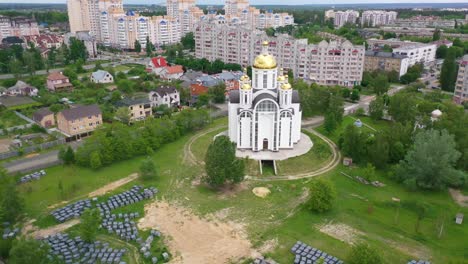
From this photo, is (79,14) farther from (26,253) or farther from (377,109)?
(26,253)

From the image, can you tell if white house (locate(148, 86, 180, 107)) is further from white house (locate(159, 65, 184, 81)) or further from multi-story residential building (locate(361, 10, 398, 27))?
multi-story residential building (locate(361, 10, 398, 27))

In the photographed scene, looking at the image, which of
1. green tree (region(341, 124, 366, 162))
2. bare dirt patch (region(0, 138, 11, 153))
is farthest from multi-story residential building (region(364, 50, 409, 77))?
bare dirt patch (region(0, 138, 11, 153))

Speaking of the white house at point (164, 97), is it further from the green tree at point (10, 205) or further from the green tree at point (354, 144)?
the green tree at point (10, 205)

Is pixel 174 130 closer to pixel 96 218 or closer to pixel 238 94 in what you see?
pixel 238 94

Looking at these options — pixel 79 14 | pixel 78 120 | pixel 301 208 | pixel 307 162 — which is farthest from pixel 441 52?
pixel 79 14

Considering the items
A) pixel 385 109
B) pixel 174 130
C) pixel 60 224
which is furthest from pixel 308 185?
pixel 385 109
